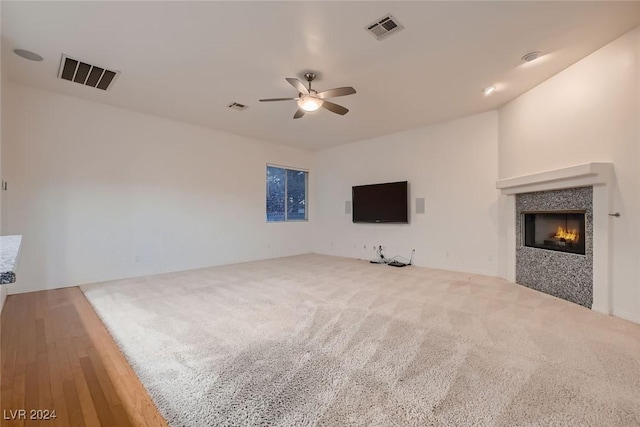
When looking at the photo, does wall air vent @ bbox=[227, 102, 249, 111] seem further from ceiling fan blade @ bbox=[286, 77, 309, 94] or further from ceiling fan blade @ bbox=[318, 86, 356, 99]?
ceiling fan blade @ bbox=[318, 86, 356, 99]

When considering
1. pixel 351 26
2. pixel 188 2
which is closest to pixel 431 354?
pixel 351 26

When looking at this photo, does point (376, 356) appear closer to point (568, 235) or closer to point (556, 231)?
point (568, 235)

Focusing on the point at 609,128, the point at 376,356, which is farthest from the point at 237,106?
the point at 609,128

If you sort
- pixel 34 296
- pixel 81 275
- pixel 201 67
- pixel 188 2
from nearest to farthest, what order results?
pixel 188 2 < pixel 201 67 < pixel 34 296 < pixel 81 275

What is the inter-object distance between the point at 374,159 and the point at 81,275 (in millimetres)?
6542

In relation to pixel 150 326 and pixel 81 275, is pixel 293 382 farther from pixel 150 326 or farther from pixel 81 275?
pixel 81 275

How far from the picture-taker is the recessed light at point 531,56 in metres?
3.41

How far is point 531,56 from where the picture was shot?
11.4 ft

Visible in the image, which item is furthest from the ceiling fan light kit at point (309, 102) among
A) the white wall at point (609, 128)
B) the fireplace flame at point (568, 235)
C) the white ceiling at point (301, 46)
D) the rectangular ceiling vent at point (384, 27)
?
the fireplace flame at point (568, 235)

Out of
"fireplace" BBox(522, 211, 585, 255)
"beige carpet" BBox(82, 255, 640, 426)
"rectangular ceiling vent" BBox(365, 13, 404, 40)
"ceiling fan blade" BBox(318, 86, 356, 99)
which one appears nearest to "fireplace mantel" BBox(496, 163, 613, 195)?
"fireplace" BBox(522, 211, 585, 255)

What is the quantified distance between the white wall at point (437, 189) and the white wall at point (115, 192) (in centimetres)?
273

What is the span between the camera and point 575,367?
2154 mm

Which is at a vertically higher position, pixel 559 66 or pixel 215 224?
pixel 559 66

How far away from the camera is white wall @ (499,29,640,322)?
10.1 ft
